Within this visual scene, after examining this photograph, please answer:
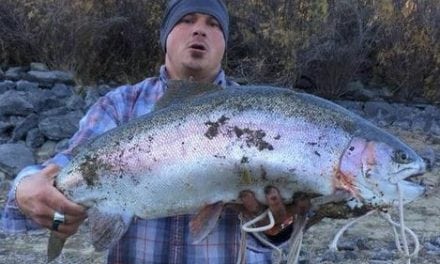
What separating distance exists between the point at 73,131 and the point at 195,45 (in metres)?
6.14

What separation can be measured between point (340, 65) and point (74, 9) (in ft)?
14.7

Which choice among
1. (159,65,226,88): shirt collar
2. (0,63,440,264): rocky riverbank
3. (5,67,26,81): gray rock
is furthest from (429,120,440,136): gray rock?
(159,65,226,88): shirt collar

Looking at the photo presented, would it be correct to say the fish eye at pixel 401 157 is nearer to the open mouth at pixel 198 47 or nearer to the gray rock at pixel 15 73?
the open mouth at pixel 198 47

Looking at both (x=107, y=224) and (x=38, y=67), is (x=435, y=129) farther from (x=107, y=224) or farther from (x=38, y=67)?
(x=107, y=224)

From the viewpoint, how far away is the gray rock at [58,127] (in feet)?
29.7

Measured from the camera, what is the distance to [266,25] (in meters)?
12.4

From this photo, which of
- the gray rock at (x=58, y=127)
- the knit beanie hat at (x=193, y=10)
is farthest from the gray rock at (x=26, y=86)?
the knit beanie hat at (x=193, y=10)

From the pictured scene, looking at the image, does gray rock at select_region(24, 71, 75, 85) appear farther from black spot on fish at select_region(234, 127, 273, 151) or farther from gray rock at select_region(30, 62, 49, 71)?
black spot on fish at select_region(234, 127, 273, 151)

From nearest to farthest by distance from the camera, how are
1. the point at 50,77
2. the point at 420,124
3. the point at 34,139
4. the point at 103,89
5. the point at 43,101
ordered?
the point at 34,139, the point at 43,101, the point at 420,124, the point at 103,89, the point at 50,77

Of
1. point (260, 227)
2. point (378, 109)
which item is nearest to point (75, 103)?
point (378, 109)

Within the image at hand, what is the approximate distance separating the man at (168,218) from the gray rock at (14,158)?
15.5 ft

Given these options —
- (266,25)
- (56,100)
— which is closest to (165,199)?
(56,100)

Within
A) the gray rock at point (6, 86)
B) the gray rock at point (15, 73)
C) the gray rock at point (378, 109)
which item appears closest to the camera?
the gray rock at point (6, 86)

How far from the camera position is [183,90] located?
2783 mm
